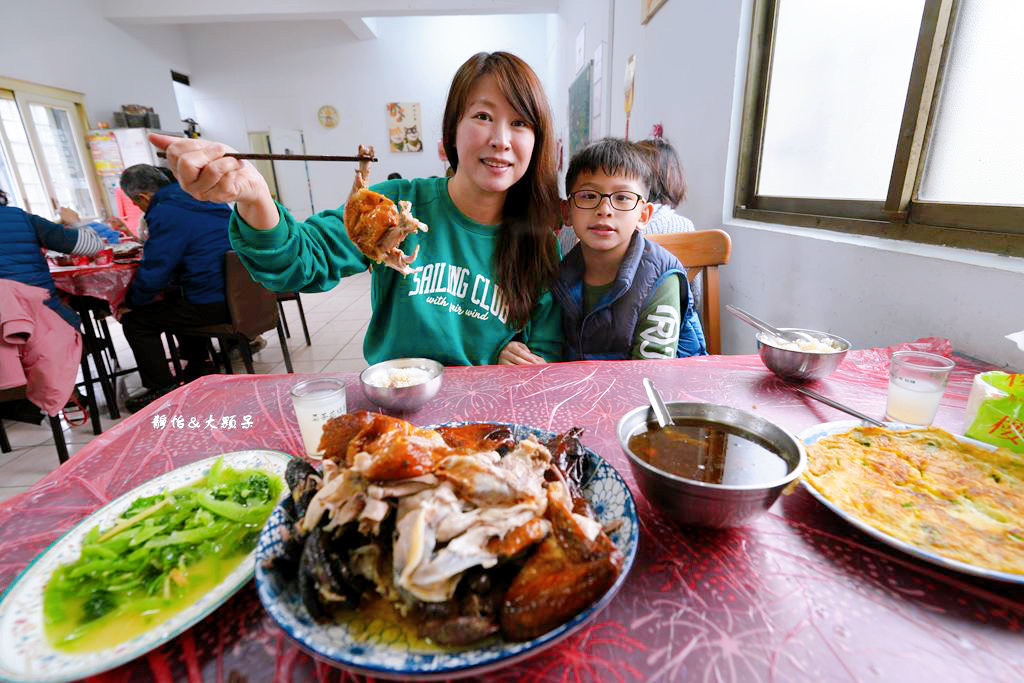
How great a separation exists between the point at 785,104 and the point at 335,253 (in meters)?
2.50

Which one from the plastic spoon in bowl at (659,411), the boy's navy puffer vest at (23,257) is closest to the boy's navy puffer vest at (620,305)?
the plastic spoon in bowl at (659,411)

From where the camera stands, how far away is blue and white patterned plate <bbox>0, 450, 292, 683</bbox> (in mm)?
537

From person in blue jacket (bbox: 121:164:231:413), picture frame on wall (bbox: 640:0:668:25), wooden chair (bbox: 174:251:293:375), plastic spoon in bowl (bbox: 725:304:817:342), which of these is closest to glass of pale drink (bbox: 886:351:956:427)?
plastic spoon in bowl (bbox: 725:304:817:342)

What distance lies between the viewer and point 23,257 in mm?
3053

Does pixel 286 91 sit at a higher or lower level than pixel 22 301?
higher

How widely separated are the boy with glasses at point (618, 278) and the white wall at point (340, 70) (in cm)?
994

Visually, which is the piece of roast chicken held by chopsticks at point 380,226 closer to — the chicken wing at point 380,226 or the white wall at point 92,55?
the chicken wing at point 380,226

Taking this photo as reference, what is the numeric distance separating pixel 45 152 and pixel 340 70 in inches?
231

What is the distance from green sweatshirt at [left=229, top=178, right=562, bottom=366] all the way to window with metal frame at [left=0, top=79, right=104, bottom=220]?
8211 millimetres

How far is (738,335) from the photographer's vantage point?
2.86 meters

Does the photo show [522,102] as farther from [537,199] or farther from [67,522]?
[67,522]

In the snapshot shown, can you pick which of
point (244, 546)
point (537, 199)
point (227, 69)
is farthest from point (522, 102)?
point (227, 69)

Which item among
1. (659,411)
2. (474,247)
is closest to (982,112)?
(659,411)

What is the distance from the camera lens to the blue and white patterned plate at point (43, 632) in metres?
0.54
